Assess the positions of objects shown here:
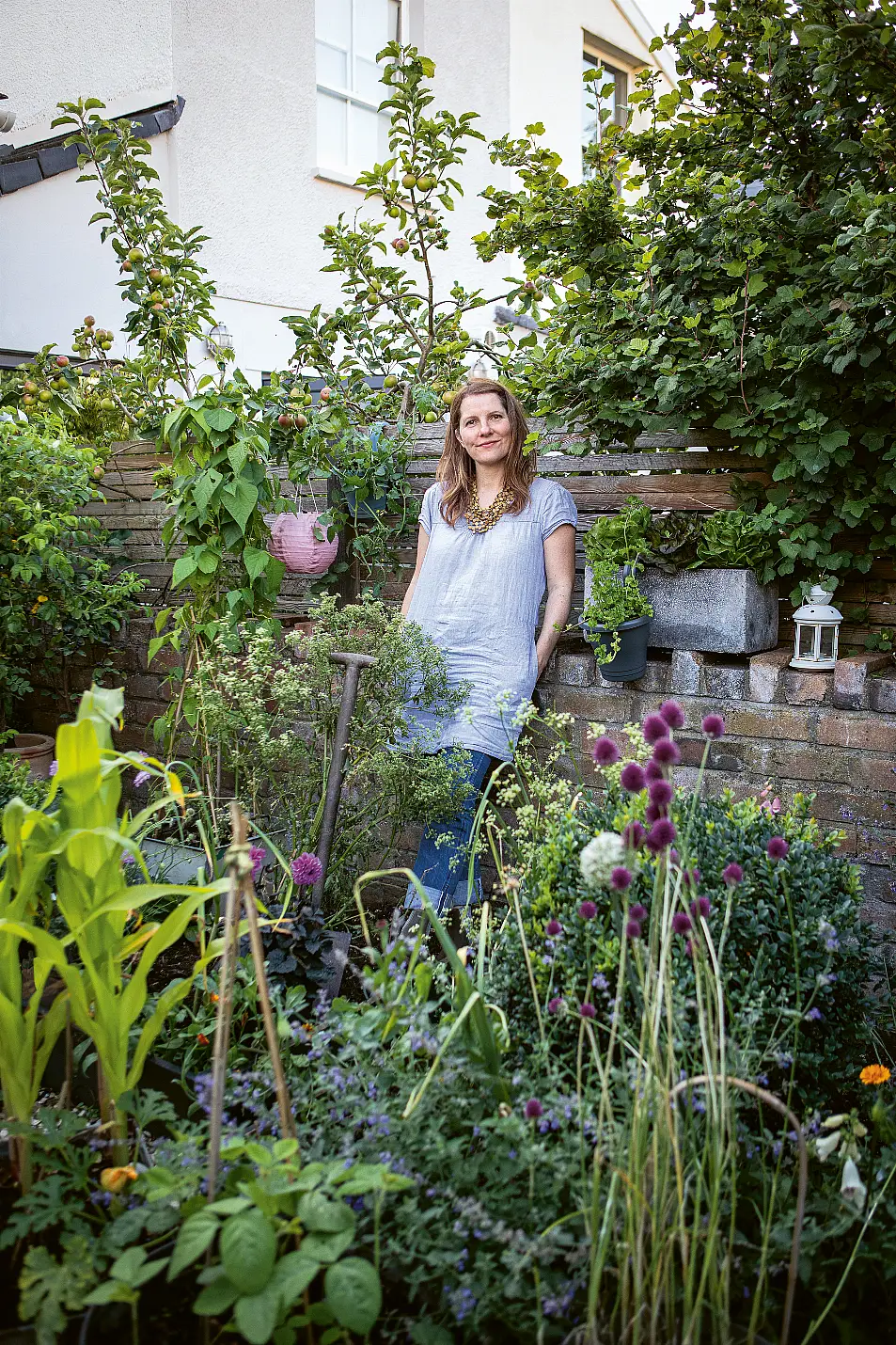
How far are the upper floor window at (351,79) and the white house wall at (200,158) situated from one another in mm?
245

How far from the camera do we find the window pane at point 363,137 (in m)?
7.11

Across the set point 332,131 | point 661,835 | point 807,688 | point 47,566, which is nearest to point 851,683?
point 807,688

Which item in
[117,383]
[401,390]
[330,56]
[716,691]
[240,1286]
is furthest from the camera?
[330,56]

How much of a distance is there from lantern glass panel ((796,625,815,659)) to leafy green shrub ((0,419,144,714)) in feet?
8.40

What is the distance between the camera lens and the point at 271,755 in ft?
7.57

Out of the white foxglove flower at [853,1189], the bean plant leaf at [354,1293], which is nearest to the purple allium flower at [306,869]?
the bean plant leaf at [354,1293]

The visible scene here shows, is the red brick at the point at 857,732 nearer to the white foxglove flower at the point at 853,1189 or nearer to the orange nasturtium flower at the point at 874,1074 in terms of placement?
the orange nasturtium flower at the point at 874,1074

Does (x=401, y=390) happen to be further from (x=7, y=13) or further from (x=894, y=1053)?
(x=7, y=13)

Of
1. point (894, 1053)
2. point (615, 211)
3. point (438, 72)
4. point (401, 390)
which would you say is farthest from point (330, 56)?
point (894, 1053)

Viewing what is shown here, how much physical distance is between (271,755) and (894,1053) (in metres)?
1.43

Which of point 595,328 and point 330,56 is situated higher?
point 330,56

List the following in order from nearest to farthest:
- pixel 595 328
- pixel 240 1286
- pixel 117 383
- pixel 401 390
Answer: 1. pixel 240 1286
2. pixel 595 328
3. pixel 401 390
4. pixel 117 383

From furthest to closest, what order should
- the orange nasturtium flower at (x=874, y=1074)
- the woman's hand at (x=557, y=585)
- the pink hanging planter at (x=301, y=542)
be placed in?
the pink hanging planter at (x=301, y=542) → the woman's hand at (x=557, y=585) → the orange nasturtium flower at (x=874, y=1074)

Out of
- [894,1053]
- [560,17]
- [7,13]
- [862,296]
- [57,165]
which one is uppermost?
[560,17]
